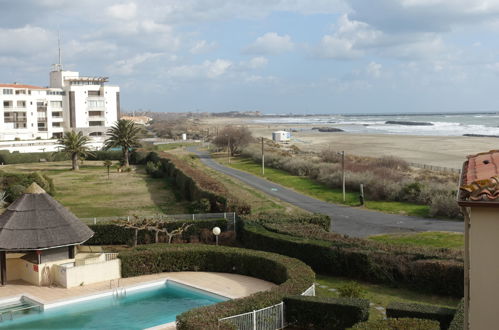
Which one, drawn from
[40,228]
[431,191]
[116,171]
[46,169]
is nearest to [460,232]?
[431,191]

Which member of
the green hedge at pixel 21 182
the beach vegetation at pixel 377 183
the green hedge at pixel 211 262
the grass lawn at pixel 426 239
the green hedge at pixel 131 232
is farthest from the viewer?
the green hedge at pixel 21 182

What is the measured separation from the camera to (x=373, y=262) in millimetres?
21906

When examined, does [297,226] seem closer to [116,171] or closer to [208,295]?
[208,295]

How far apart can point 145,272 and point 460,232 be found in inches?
688

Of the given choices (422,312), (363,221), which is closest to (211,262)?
(422,312)

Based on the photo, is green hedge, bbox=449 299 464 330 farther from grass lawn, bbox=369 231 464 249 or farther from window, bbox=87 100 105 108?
window, bbox=87 100 105 108

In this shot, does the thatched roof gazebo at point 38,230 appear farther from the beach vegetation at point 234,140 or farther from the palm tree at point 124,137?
the beach vegetation at point 234,140

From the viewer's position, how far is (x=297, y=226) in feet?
89.5

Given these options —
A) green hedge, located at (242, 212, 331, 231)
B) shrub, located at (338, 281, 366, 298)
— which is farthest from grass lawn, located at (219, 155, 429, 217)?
shrub, located at (338, 281, 366, 298)

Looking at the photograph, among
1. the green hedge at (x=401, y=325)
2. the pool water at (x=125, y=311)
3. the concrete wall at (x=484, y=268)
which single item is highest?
the concrete wall at (x=484, y=268)

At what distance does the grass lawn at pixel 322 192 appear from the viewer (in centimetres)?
3819

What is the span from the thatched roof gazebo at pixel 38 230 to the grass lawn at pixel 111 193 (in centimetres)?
1428

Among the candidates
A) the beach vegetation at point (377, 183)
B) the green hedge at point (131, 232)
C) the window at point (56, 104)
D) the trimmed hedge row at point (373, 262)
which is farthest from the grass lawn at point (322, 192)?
the window at point (56, 104)

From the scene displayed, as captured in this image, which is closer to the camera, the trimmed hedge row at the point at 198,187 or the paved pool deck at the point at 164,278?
the paved pool deck at the point at 164,278
